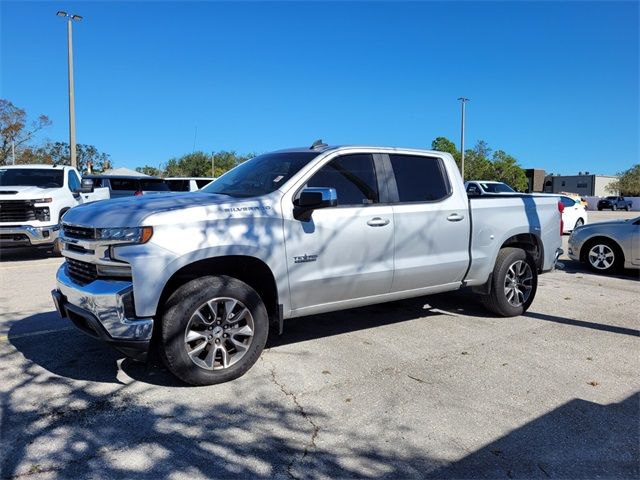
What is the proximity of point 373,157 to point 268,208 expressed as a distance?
4.57ft

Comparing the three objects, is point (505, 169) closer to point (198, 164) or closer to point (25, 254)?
point (198, 164)

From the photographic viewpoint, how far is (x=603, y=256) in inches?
387

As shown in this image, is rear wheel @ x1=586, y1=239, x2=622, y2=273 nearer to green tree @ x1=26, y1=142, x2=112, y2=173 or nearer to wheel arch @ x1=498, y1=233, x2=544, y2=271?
wheel arch @ x1=498, y1=233, x2=544, y2=271

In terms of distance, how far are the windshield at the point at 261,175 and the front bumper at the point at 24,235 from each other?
6759 mm

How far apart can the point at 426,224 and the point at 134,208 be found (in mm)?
2834

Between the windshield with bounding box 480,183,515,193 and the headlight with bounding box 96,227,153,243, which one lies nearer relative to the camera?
the headlight with bounding box 96,227,153,243

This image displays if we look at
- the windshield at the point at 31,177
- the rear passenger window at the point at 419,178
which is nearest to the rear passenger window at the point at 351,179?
the rear passenger window at the point at 419,178

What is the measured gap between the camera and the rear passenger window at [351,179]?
4.70 m

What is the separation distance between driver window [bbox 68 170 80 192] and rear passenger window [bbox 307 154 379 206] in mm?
8878

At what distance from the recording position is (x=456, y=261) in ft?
18.1

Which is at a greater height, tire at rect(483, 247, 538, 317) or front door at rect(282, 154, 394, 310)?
front door at rect(282, 154, 394, 310)

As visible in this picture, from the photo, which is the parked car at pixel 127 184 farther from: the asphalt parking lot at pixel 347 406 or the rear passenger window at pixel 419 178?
the rear passenger window at pixel 419 178

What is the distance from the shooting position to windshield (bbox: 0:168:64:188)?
37.8ft

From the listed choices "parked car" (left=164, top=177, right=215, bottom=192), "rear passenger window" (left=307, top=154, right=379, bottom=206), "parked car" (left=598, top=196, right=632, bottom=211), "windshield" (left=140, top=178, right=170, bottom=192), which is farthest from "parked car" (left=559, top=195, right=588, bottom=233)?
"parked car" (left=598, top=196, right=632, bottom=211)
